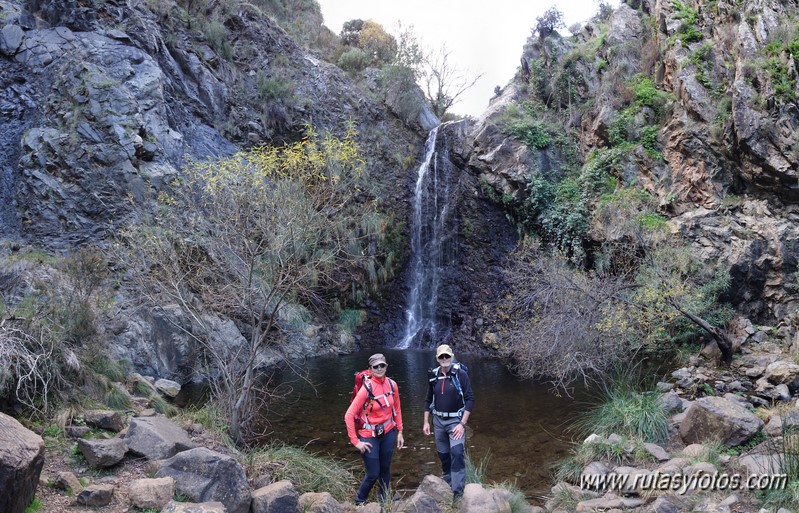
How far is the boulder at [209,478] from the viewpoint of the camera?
4.41 meters

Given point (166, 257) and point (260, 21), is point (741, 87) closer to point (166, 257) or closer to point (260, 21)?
point (166, 257)

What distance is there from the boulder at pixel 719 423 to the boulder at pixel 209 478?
5935mm

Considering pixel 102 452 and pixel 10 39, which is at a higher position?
pixel 10 39

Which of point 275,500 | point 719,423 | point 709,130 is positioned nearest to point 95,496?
point 275,500

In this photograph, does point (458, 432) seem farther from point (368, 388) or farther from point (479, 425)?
point (479, 425)

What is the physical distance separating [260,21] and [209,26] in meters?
3.74

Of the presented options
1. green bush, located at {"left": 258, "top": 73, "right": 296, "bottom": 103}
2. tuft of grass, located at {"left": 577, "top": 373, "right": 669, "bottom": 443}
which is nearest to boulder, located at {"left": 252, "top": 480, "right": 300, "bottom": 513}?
tuft of grass, located at {"left": 577, "top": 373, "right": 669, "bottom": 443}

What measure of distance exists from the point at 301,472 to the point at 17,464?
332 centimetres

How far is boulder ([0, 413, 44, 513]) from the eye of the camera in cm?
329

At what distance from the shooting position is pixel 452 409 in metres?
5.56

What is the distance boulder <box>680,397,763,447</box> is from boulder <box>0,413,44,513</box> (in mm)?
7440

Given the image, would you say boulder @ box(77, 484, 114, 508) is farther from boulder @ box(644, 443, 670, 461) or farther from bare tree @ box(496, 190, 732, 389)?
bare tree @ box(496, 190, 732, 389)

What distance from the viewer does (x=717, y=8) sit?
1656 centimetres

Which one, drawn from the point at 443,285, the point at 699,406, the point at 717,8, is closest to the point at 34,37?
the point at 443,285
